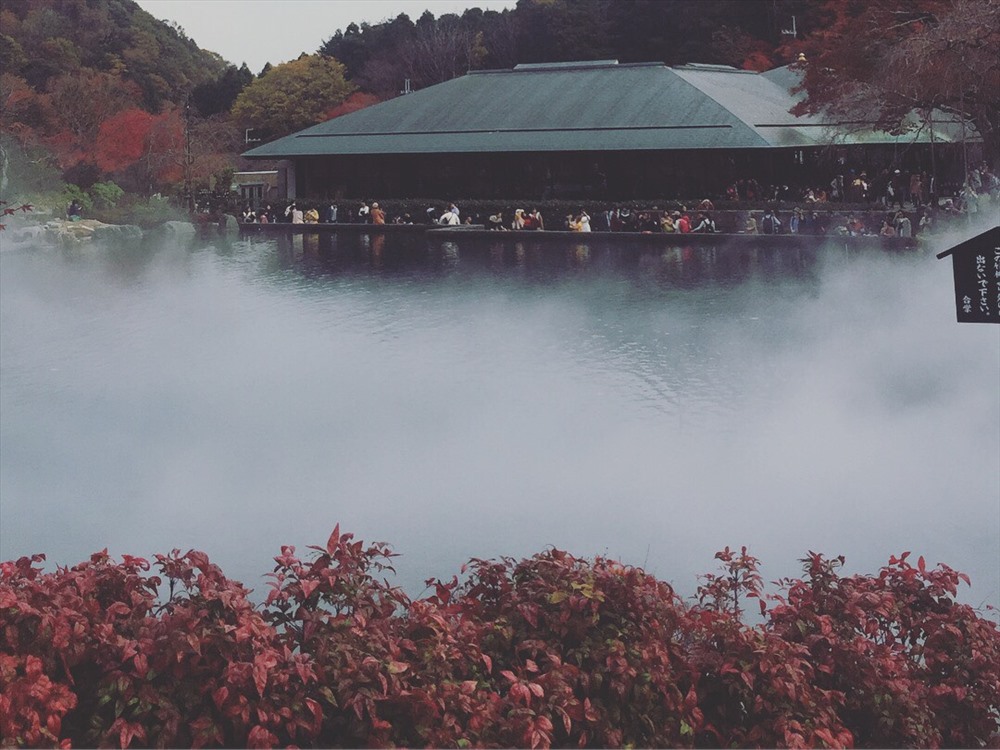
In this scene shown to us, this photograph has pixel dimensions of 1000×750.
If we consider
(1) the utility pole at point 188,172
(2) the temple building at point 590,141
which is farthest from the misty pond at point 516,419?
→ (1) the utility pole at point 188,172

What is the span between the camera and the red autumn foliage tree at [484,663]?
3301 mm

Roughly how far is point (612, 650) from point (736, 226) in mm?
21963

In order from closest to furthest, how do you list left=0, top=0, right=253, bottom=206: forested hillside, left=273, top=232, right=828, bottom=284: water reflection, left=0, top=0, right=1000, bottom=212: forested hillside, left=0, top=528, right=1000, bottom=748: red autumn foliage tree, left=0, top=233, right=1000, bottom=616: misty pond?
left=0, top=528, right=1000, bottom=748: red autumn foliage tree < left=0, top=233, right=1000, bottom=616: misty pond < left=273, top=232, right=828, bottom=284: water reflection < left=0, top=0, right=253, bottom=206: forested hillside < left=0, top=0, right=1000, bottom=212: forested hillside

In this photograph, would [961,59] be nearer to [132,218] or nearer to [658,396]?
[658,396]

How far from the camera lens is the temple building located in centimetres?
2753

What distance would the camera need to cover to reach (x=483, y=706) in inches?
133

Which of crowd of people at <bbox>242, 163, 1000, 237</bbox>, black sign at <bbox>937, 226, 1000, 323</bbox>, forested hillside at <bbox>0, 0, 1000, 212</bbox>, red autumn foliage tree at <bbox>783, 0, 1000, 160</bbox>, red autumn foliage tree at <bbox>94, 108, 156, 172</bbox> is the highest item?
forested hillside at <bbox>0, 0, 1000, 212</bbox>

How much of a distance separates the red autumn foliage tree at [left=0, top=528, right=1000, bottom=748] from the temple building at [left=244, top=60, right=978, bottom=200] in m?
22.6

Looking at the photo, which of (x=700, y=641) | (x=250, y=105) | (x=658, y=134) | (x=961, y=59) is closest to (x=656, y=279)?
(x=961, y=59)

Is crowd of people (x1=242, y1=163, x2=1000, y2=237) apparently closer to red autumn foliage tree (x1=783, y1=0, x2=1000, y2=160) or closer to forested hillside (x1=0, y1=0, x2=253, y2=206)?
red autumn foliage tree (x1=783, y1=0, x2=1000, y2=160)

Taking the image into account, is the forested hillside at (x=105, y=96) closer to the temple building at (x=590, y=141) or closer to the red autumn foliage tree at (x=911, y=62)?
the temple building at (x=590, y=141)

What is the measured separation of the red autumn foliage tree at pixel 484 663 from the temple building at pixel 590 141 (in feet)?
74.0

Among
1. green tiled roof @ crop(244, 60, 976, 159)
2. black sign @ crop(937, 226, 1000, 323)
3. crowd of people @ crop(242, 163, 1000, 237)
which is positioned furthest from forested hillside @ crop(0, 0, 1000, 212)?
black sign @ crop(937, 226, 1000, 323)

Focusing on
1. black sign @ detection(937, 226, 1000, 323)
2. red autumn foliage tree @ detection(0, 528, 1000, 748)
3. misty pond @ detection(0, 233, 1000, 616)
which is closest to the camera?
red autumn foliage tree @ detection(0, 528, 1000, 748)
